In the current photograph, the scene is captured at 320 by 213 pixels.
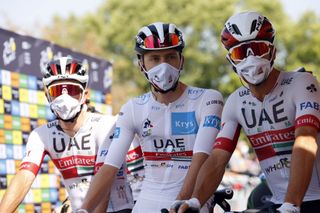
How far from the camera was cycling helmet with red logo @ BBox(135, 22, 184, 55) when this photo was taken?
6.25 metres

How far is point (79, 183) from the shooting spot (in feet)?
23.4

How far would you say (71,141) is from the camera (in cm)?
723

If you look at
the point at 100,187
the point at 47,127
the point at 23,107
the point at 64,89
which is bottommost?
the point at 100,187

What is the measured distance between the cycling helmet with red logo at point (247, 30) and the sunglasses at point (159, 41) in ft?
1.68

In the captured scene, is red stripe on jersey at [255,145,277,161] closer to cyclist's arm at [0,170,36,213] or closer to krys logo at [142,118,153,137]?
krys logo at [142,118,153,137]

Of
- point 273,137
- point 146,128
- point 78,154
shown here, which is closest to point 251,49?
point 273,137

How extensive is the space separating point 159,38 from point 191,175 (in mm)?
1100

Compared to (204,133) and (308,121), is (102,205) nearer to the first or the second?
(204,133)

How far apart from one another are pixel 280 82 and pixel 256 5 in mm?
49636

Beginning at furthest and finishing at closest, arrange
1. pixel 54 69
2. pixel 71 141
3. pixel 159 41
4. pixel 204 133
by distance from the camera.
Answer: pixel 71 141, pixel 54 69, pixel 159 41, pixel 204 133

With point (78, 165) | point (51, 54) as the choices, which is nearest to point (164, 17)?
point (51, 54)

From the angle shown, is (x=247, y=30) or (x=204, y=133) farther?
(x=204, y=133)

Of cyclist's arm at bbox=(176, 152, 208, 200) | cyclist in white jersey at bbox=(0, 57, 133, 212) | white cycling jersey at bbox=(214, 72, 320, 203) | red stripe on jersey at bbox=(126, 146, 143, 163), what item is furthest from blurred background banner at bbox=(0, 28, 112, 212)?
white cycling jersey at bbox=(214, 72, 320, 203)

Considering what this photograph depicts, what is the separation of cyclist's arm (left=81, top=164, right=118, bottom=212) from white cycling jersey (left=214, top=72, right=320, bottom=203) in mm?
843
